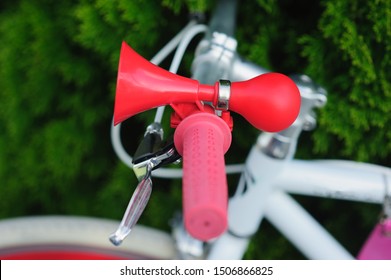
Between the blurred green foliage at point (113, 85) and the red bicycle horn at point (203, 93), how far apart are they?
28cm

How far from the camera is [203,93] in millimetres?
453

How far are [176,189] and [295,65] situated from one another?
0.37 m

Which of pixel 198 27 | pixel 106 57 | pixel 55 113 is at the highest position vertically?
pixel 198 27

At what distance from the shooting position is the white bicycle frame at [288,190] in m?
0.68

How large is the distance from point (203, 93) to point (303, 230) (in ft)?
1.24

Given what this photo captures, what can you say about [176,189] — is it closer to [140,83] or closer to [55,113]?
[55,113]

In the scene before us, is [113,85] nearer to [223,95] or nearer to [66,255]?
[66,255]

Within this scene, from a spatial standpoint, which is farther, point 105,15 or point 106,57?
point 106,57

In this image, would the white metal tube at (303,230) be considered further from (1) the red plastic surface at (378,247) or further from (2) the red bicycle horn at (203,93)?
(2) the red bicycle horn at (203,93)

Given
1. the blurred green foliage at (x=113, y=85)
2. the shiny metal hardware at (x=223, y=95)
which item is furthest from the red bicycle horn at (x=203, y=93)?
the blurred green foliage at (x=113, y=85)

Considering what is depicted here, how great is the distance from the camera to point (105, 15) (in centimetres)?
84

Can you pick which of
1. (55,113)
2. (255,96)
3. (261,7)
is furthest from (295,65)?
(55,113)

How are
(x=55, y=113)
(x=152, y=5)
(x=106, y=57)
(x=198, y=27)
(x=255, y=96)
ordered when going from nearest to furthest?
(x=255, y=96) < (x=198, y=27) < (x=152, y=5) < (x=106, y=57) < (x=55, y=113)
